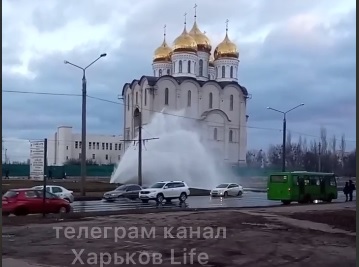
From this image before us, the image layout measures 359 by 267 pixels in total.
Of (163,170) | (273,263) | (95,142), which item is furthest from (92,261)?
(95,142)

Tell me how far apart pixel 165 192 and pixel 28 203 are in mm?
13285

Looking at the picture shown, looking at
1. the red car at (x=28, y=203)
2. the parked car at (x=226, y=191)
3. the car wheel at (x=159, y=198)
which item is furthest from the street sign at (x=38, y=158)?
the parked car at (x=226, y=191)

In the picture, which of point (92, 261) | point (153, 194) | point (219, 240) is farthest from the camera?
point (153, 194)

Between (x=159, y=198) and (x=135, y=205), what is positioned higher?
(x=159, y=198)

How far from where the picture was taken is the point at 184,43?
89.8 meters

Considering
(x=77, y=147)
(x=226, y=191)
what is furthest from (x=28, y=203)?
(x=77, y=147)

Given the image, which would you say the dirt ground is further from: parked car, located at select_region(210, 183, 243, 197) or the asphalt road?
parked car, located at select_region(210, 183, 243, 197)

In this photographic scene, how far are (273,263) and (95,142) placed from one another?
10567cm

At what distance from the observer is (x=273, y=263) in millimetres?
12531

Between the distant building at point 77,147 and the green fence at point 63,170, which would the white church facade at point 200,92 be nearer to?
the green fence at point 63,170

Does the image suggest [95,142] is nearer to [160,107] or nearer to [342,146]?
[160,107]

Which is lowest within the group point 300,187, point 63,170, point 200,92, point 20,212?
point 20,212

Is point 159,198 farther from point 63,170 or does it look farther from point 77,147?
point 77,147

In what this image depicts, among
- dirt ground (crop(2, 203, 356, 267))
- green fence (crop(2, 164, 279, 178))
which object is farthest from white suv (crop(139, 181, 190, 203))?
green fence (crop(2, 164, 279, 178))
